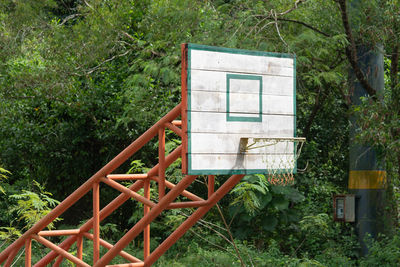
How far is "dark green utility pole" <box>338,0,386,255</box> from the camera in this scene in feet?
28.3

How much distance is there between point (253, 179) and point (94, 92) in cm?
392

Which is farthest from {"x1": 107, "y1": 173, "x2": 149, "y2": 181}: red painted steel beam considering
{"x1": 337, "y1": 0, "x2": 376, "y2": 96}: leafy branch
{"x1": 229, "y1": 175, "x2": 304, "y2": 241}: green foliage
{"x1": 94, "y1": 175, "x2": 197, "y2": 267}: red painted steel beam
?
{"x1": 229, "y1": 175, "x2": 304, "y2": 241}: green foliage

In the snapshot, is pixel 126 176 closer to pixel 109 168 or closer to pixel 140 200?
pixel 109 168

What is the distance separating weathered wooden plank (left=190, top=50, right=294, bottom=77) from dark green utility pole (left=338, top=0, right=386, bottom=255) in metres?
3.68

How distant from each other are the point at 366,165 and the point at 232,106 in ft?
14.9

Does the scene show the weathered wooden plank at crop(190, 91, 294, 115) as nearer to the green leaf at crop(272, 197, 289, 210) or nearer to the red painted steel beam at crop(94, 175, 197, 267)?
the red painted steel beam at crop(94, 175, 197, 267)

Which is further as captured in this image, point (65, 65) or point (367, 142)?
point (65, 65)

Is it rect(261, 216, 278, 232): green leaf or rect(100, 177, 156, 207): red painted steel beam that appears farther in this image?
rect(261, 216, 278, 232): green leaf

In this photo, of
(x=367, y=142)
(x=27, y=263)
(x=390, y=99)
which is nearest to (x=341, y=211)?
(x=367, y=142)

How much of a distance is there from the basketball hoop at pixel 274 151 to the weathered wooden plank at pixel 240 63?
557mm

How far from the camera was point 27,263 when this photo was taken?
5863 mm

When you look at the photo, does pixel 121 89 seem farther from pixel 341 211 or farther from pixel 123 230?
pixel 341 211

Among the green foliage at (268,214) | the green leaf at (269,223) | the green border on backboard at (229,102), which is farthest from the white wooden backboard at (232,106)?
the green leaf at (269,223)

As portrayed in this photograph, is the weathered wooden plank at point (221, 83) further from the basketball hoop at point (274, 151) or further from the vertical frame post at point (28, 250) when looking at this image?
the vertical frame post at point (28, 250)
